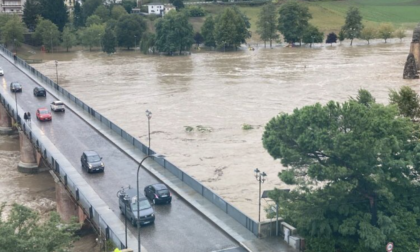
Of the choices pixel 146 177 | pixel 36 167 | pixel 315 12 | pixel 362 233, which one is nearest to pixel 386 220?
pixel 362 233

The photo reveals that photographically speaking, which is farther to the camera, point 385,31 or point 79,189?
point 385,31

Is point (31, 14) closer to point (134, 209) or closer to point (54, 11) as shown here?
point (54, 11)

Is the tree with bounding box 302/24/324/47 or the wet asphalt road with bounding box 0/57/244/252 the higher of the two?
the tree with bounding box 302/24/324/47

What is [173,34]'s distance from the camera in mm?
130375

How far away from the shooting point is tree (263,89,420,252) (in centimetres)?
2952

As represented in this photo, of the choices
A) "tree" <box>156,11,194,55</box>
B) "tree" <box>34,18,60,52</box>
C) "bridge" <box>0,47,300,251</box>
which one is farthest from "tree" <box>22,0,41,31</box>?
"bridge" <box>0,47,300,251</box>

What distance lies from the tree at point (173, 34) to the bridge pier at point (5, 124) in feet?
214

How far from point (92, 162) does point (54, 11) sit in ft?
374

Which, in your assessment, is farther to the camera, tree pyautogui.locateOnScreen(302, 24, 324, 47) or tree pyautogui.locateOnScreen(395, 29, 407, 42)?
tree pyautogui.locateOnScreen(395, 29, 407, 42)

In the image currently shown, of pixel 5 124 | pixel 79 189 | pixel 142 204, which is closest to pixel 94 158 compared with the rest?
pixel 79 189

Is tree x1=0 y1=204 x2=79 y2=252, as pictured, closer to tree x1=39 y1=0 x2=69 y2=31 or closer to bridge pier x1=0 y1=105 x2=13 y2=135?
bridge pier x1=0 y1=105 x2=13 y2=135

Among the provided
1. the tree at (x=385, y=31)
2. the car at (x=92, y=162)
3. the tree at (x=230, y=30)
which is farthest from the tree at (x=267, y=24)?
the car at (x=92, y=162)

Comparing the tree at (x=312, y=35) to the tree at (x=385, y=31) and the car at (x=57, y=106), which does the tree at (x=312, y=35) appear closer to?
the tree at (x=385, y=31)

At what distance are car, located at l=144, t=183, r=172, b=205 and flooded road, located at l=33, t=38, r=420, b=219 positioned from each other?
303 inches
